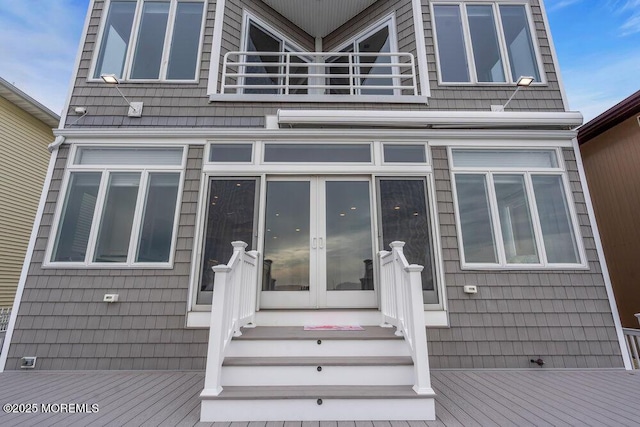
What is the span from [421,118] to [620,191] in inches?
185

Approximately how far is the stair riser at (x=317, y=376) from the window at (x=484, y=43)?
14.5 feet

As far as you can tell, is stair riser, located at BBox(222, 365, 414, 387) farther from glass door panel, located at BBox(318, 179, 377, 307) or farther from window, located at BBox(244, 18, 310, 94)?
window, located at BBox(244, 18, 310, 94)

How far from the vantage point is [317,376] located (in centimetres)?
257

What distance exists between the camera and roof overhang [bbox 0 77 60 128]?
6832 millimetres

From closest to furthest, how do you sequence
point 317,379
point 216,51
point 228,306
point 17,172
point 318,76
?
point 317,379
point 228,306
point 318,76
point 216,51
point 17,172

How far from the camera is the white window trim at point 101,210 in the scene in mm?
3949

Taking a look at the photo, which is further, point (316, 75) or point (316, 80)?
point (316, 80)

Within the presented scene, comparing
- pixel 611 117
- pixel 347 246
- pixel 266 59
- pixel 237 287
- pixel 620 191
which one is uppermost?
pixel 266 59

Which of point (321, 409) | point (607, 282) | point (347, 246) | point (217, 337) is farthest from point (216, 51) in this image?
point (607, 282)

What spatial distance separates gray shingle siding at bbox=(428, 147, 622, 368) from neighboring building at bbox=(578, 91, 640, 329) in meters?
2.53

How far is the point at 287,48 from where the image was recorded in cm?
611

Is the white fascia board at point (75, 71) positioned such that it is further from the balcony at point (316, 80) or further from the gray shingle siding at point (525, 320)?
the gray shingle siding at point (525, 320)

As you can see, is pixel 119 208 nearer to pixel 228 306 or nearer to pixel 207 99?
pixel 207 99

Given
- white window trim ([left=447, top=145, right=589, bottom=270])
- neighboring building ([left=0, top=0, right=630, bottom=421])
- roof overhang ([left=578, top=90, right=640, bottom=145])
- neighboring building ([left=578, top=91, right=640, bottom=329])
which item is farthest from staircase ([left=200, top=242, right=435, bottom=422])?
roof overhang ([left=578, top=90, right=640, bottom=145])
